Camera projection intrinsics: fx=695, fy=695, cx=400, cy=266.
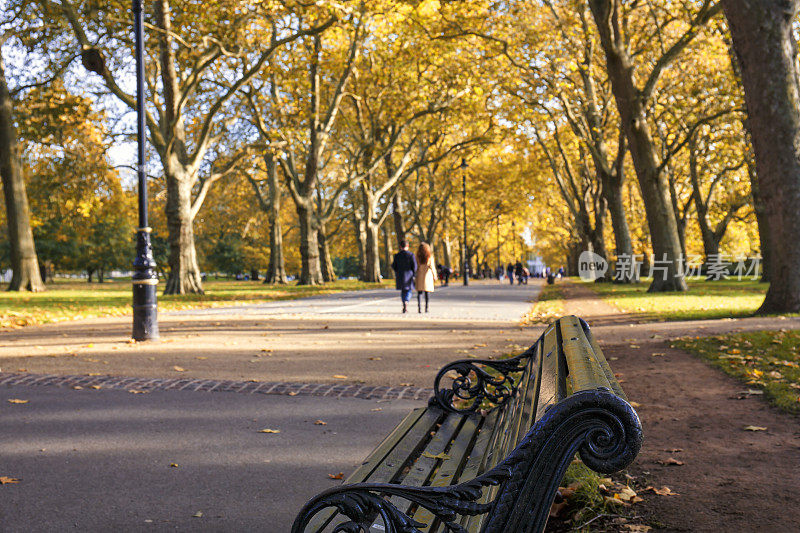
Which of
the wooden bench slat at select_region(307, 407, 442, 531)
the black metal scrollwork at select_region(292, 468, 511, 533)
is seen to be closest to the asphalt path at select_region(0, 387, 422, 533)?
the wooden bench slat at select_region(307, 407, 442, 531)

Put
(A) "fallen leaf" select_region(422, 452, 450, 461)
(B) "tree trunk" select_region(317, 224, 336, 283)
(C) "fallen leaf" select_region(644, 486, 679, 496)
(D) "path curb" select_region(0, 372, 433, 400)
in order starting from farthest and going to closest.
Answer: (B) "tree trunk" select_region(317, 224, 336, 283) < (D) "path curb" select_region(0, 372, 433, 400) < (C) "fallen leaf" select_region(644, 486, 679, 496) < (A) "fallen leaf" select_region(422, 452, 450, 461)

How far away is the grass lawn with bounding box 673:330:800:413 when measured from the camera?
609 centimetres

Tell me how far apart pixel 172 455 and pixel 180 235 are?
1987 centimetres

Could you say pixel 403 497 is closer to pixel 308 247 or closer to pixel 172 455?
pixel 172 455

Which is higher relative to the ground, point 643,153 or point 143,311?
point 643,153

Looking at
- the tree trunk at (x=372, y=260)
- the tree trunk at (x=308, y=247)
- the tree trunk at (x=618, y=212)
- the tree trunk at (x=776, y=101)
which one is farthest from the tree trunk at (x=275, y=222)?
the tree trunk at (x=776, y=101)

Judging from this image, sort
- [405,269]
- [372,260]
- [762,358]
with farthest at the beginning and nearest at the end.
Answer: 1. [372,260]
2. [405,269]
3. [762,358]

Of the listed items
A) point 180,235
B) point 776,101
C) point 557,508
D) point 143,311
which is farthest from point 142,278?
point 180,235

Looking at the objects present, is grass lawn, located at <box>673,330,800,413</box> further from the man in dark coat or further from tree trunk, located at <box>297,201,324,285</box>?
tree trunk, located at <box>297,201,324,285</box>

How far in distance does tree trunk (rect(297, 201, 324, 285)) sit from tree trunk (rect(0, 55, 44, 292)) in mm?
11293

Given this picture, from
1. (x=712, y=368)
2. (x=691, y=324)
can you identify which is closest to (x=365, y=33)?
(x=691, y=324)

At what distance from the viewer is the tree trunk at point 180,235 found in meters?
23.1

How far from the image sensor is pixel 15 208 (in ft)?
84.2

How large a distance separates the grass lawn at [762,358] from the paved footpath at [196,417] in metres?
2.58
